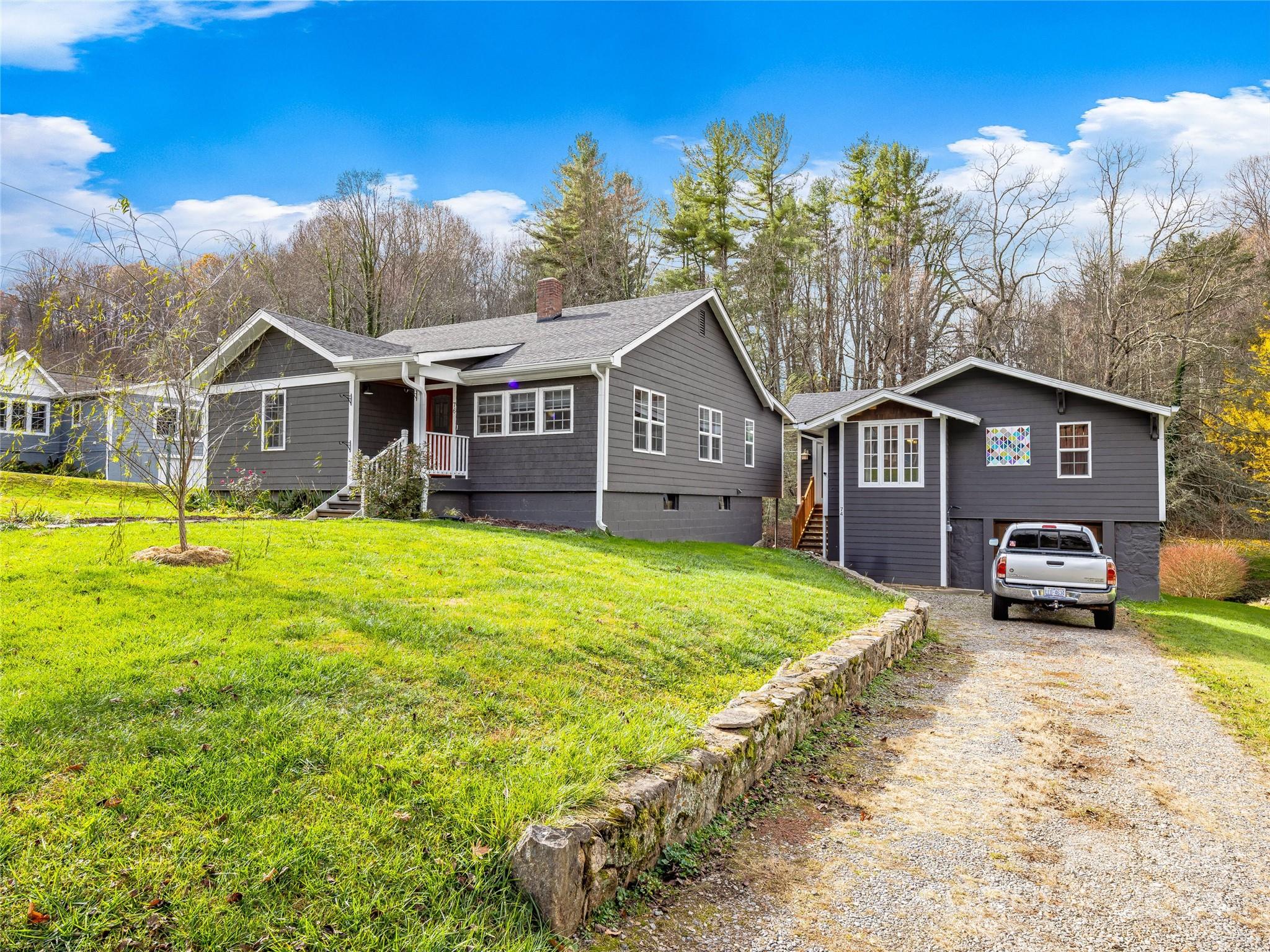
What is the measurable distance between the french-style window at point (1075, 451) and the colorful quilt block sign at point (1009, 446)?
2.12 feet

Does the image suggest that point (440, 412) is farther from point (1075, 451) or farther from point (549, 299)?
point (1075, 451)

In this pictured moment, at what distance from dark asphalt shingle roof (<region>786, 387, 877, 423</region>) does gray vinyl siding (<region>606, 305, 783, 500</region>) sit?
980 mm

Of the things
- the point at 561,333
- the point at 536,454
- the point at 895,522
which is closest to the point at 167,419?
the point at 536,454

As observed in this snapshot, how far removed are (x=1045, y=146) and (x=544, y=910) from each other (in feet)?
108

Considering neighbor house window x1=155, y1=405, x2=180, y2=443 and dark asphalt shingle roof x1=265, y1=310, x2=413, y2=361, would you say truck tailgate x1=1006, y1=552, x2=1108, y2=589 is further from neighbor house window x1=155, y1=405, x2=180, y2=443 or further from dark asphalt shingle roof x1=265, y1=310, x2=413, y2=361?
dark asphalt shingle roof x1=265, y1=310, x2=413, y2=361

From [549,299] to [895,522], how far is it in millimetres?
10737

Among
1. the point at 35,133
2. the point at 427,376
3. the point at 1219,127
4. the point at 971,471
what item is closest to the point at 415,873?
the point at 35,133

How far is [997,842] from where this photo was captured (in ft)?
13.4

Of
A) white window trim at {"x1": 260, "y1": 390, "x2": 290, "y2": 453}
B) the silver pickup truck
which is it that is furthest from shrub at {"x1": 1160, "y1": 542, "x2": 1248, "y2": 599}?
white window trim at {"x1": 260, "y1": 390, "x2": 290, "y2": 453}

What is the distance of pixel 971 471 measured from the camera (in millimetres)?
17812

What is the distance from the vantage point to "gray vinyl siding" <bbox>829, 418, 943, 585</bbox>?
17.8 m

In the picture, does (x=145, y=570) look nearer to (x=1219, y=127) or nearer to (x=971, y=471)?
(x=971, y=471)

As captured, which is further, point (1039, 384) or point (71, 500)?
point (1039, 384)

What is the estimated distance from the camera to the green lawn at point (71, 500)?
10602 millimetres
